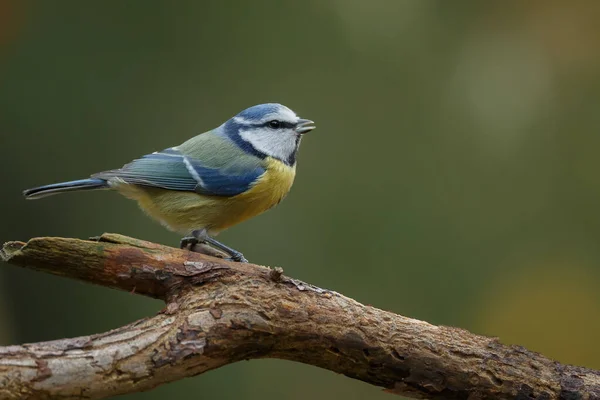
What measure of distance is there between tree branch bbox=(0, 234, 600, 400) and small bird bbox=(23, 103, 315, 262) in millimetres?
359

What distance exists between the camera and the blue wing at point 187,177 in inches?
88.6

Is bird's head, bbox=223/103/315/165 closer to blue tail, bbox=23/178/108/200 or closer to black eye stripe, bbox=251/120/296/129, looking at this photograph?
black eye stripe, bbox=251/120/296/129

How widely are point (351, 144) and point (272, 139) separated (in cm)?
144

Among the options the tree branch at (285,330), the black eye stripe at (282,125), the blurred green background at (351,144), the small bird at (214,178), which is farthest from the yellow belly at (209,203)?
the blurred green background at (351,144)

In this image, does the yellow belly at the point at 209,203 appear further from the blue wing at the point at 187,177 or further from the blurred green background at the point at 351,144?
the blurred green background at the point at 351,144

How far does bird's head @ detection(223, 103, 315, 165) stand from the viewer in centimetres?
241

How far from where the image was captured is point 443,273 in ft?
12.1

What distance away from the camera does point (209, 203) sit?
2254 mm

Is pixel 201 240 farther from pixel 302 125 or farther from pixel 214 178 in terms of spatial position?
pixel 302 125

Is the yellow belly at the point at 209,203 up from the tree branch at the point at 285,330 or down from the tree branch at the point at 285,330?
up

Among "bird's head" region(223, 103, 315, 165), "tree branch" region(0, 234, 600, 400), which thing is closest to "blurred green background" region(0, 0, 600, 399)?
"bird's head" region(223, 103, 315, 165)

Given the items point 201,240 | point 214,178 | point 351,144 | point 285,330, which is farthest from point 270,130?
point 351,144

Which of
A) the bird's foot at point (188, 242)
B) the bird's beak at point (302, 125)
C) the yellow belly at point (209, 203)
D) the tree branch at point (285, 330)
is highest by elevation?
the bird's beak at point (302, 125)

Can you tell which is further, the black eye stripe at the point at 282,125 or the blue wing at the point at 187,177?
the black eye stripe at the point at 282,125
